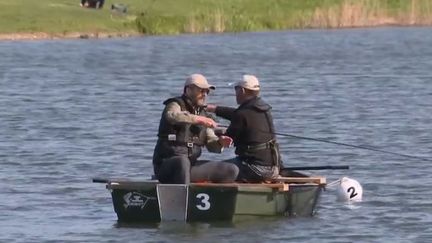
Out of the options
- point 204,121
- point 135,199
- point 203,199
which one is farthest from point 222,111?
point 135,199

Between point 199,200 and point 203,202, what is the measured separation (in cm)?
5

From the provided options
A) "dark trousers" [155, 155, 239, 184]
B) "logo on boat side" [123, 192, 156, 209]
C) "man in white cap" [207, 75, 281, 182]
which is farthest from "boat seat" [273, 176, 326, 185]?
"logo on boat side" [123, 192, 156, 209]

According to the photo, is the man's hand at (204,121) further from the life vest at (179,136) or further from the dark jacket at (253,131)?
the dark jacket at (253,131)

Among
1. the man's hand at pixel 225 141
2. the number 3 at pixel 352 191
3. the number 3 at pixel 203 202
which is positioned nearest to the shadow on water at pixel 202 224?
the number 3 at pixel 203 202

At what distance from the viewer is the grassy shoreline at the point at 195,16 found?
6788 cm

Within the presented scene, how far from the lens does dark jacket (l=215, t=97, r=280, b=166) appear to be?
736 inches

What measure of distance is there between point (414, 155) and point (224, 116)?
311 inches

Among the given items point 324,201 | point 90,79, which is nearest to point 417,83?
point 90,79

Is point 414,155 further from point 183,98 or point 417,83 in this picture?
point 417,83

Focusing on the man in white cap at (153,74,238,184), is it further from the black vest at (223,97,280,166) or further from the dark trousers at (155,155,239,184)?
the black vest at (223,97,280,166)

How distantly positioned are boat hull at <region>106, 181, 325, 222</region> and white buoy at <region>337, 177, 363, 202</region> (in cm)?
201

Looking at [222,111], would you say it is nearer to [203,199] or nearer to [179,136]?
[179,136]

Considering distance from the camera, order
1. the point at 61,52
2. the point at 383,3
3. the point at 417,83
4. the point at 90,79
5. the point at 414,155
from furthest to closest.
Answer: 1. the point at 383,3
2. the point at 61,52
3. the point at 90,79
4. the point at 417,83
5. the point at 414,155

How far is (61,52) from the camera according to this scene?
6228 centimetres
